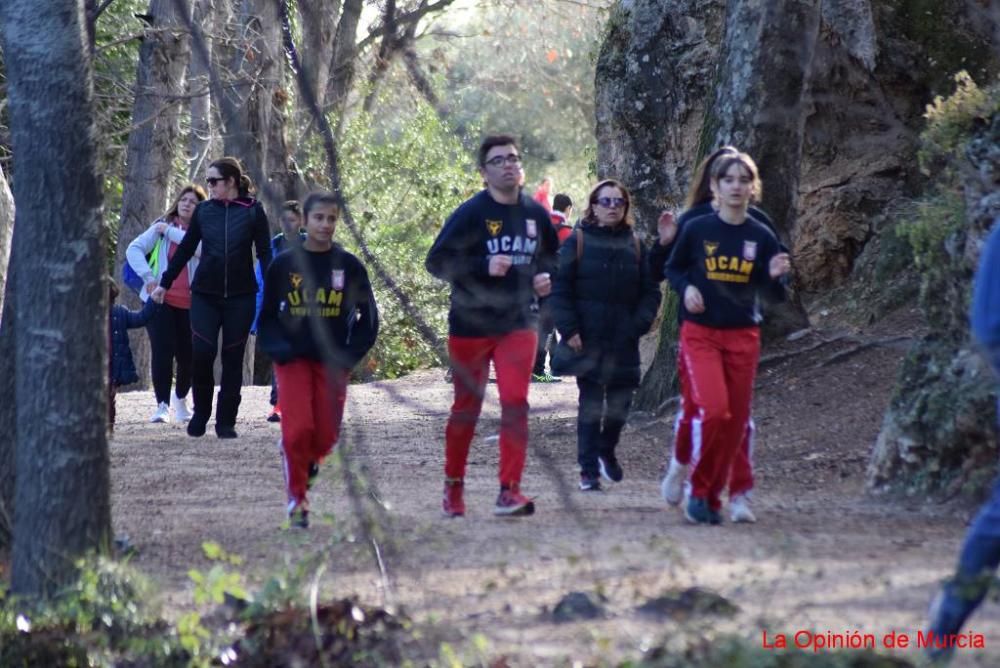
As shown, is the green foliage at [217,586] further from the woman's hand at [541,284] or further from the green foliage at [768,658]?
the woman's hand at [541,284]

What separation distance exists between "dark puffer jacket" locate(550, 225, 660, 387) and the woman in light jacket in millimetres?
3682

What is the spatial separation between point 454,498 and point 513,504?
34 centimetres

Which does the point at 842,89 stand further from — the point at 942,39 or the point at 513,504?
the point at 513,504

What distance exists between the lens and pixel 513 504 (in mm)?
7879

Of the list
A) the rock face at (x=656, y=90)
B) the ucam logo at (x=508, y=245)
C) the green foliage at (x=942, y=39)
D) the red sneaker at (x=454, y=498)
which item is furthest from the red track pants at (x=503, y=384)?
the rock face at (x=656, y=90)

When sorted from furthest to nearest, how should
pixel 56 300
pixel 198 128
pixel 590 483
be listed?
pixel 198 128
pixel 590 483
pixel 56 300

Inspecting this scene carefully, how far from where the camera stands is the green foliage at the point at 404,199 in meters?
24.7

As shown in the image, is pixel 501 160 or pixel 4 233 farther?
pixel 4 233

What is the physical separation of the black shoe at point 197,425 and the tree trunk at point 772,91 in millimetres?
4681

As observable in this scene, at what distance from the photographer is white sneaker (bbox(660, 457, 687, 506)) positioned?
26.2ft

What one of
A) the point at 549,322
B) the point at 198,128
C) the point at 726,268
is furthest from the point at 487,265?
the point at 198,128

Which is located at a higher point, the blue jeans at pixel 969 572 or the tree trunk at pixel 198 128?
the tree trunk at pixel 198 128

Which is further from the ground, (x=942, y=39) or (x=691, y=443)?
(x=942, y=39)

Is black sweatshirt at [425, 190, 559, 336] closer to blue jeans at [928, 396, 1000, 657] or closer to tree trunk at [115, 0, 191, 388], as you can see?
blue jeans at [928, 396, 1000, 657]
